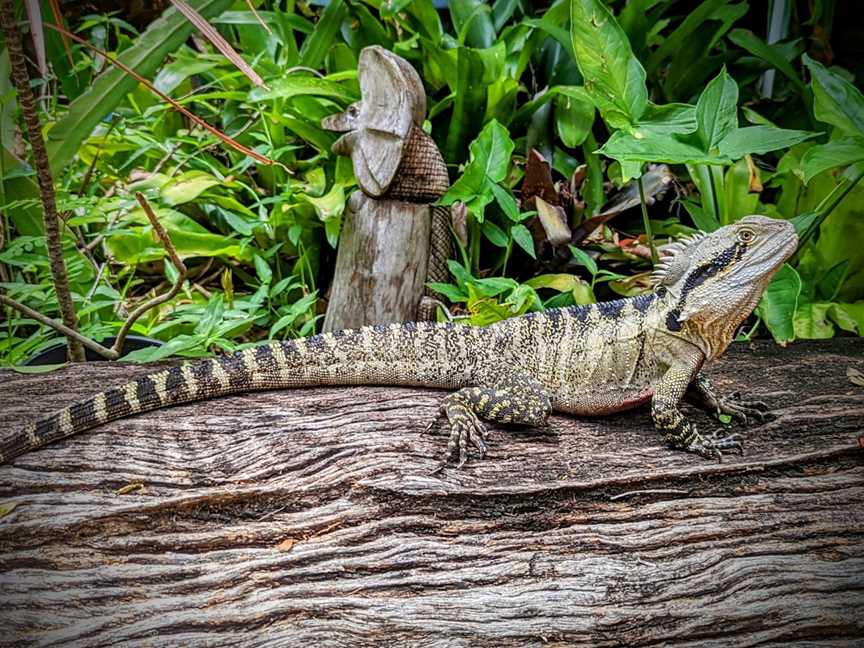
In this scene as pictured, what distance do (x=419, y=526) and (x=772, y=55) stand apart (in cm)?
A: 420

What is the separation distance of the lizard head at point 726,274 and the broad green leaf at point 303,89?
2697mm

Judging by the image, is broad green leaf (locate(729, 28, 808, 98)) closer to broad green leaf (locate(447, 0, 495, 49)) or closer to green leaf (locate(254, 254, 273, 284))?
broad green leaf (locate(447, 0, 495, 49))

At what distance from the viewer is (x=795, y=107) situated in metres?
5.11

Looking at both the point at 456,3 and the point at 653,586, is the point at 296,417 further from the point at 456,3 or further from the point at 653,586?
the point at 456,3

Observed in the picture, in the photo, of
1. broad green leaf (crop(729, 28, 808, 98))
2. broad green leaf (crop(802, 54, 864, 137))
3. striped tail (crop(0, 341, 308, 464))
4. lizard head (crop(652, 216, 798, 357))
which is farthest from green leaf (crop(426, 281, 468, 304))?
broad green leaf (crop(729, 28, 808, 98))

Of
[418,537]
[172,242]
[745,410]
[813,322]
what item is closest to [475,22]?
[172,242]

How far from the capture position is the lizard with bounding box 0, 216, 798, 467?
281 centimetres

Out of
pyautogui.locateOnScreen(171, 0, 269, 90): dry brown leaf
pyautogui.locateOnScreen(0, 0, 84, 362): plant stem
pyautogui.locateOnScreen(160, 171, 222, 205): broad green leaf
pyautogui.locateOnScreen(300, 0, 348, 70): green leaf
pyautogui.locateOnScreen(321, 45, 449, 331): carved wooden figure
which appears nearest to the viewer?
pyautogui.locateOnScreen(171, 0, 269, 90): dry brown leaf

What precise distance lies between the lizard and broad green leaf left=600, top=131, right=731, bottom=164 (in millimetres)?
341

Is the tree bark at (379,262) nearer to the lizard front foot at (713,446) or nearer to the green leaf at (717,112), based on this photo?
the green leaf at (717,112)

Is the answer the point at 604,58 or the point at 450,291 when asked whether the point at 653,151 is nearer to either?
the point at 604,58

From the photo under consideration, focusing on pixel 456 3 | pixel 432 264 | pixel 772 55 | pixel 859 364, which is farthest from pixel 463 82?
pixel 859 364

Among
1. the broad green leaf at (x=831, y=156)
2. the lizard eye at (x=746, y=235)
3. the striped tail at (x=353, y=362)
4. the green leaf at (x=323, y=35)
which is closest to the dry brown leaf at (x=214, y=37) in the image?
the striped tail at (x=353, y=362)

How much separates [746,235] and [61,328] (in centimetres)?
323
